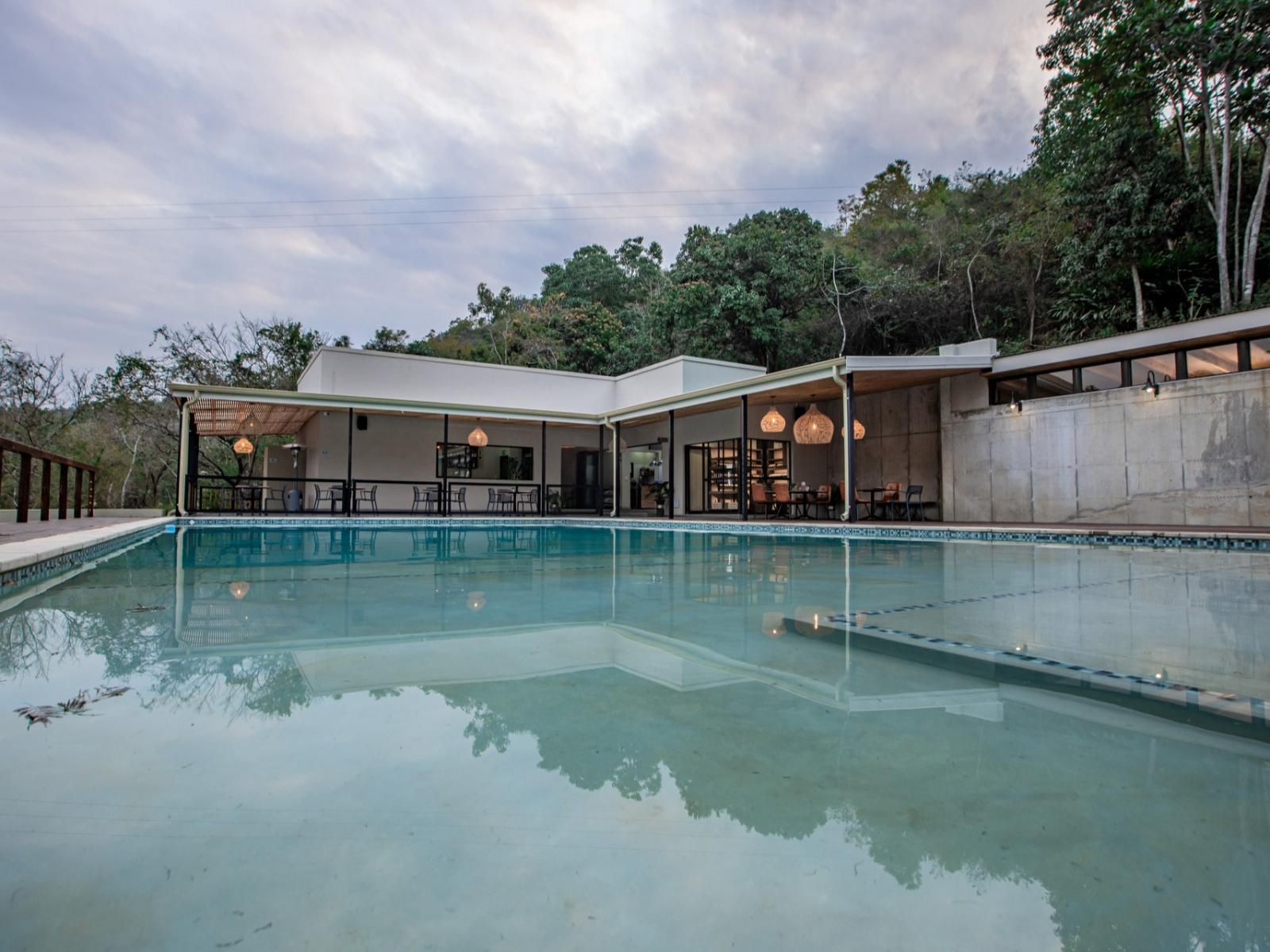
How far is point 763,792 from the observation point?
1.32 m

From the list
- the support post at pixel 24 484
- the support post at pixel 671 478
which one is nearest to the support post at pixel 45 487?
the support post at pixel 24 484

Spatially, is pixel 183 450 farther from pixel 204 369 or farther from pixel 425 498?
pixel 204 369

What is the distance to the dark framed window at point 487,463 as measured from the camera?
50.2 ft

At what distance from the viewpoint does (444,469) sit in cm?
1318

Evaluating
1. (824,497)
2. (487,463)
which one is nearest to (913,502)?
(824,497)

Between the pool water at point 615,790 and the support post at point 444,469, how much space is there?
9932mm

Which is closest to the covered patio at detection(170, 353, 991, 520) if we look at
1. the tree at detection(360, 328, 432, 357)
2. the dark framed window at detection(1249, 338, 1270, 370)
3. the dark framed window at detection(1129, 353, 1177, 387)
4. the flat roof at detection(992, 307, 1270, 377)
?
the flat roof at detection(992, 307, 1270, 377)

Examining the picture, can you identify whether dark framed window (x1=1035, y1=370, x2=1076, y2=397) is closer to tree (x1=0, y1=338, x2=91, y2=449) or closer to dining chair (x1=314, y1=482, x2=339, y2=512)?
dining chair (x1=314, y1=482, x2=339, y2=512)

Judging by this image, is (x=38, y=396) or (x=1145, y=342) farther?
(x=38, y=396)

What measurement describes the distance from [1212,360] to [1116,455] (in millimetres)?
1519

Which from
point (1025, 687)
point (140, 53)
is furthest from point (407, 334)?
point (1025, 687)

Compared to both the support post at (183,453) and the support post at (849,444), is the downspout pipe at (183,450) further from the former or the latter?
the support post at (849,444)

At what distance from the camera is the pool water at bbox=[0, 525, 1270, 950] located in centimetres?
92

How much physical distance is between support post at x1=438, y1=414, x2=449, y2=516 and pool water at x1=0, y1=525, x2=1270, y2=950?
993 cm
